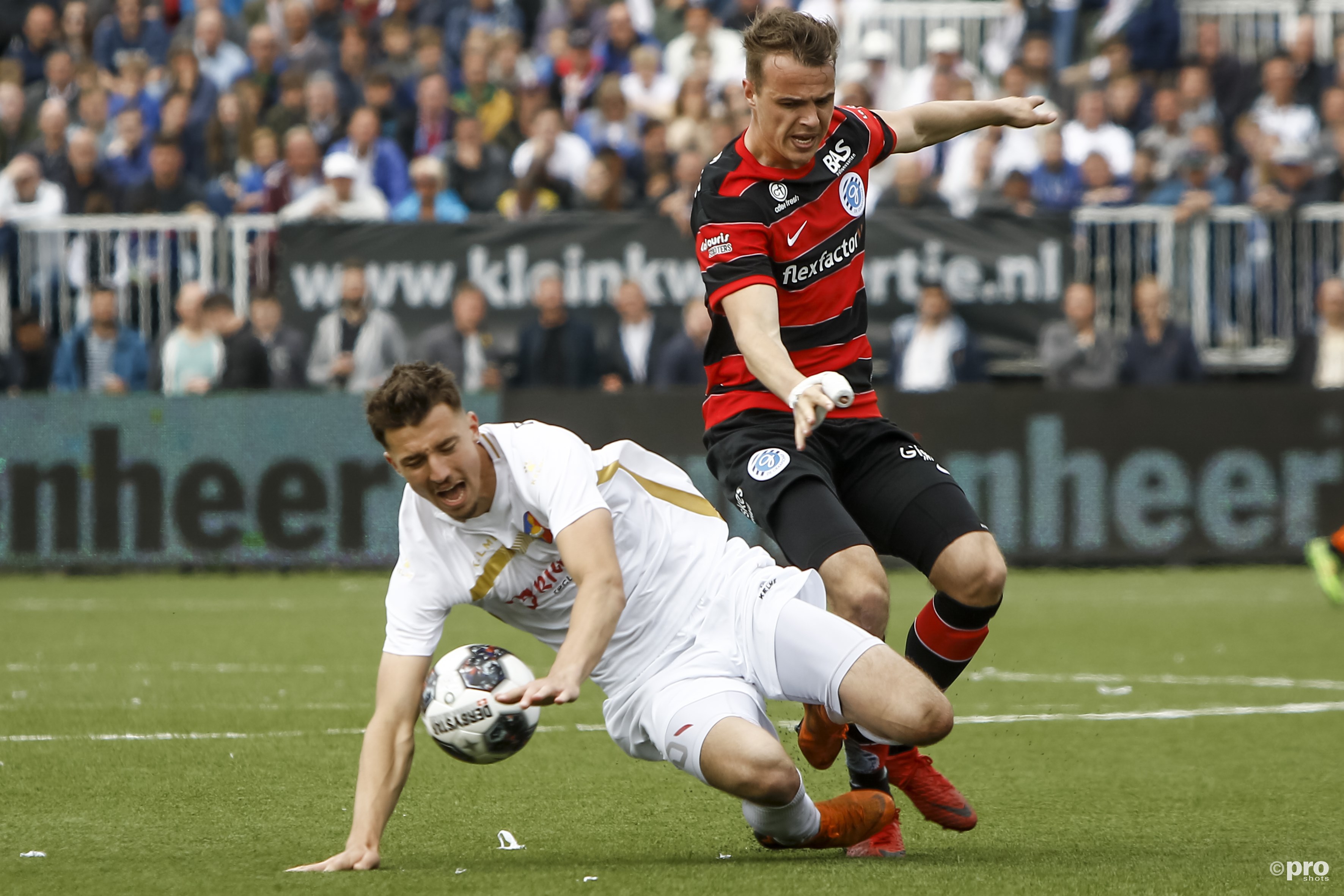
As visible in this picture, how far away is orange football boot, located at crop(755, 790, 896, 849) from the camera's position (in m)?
5.26

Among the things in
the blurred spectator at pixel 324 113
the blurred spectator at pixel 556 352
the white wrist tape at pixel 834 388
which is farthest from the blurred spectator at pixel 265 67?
the white wrist tape at pixel 834 388

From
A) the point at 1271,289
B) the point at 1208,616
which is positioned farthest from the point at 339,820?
the point at 1271,289

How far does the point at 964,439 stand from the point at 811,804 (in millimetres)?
9322

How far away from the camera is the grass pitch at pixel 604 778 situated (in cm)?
480

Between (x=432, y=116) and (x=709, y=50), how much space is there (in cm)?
266

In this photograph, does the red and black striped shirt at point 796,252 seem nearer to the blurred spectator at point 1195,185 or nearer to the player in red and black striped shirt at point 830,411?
the player in red and black striped shirt at point 830,411

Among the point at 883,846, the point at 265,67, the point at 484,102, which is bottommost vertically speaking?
the point at 883,846

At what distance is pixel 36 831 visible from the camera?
5480mm

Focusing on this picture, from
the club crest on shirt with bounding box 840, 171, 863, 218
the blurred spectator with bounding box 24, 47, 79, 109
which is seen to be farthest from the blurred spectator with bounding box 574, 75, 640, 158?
the club crest on shirt with bounding box 840, 171, 863, 218

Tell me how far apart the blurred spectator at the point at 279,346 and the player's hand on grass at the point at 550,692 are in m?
10.7

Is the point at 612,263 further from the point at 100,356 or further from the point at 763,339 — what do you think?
the point at 763,339

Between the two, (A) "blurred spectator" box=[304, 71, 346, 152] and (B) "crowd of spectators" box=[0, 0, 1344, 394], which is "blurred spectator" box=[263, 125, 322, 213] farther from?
(A) "blurred spectator" box=[304, 71, 346, 152]

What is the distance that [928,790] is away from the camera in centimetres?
552

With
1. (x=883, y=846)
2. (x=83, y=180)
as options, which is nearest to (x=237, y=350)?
(x=83, y=180)
